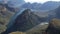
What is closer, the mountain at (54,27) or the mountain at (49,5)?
the mountain at (54,27)

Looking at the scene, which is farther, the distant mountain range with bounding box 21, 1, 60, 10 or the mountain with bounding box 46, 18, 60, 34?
the distant mountain range with bounding box 21, 1, 60, 10

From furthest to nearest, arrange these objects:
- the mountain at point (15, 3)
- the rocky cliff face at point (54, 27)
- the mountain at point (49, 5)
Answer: the mountain at point (15, 3) → the mountain at point (49, 5) → the rocky cliff face at point (54, 27)

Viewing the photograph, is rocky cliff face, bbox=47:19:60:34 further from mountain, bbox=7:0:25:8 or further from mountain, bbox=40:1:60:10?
mountain, bbox=7:0:25:8

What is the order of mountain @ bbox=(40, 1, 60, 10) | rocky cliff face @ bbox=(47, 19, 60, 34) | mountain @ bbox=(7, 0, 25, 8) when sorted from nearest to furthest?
1. rocky cliff face @ bbox=(47, 19, 60, 34)
2. mountain @ bbox=(40, 1, 60, 10)
3. mountain @ bbox=(7, 0, 25, 8)

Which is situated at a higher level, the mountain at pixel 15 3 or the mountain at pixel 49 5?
the mountain at pixel 15 3

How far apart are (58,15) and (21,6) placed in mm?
1290

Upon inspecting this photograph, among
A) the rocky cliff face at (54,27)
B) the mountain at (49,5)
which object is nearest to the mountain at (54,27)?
the rocky cliff face at (54,27)

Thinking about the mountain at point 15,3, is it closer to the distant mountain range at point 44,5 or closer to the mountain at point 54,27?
the distant mountain range at point 44,5

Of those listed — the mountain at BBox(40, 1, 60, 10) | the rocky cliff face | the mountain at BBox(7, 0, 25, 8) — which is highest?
the mountain at BBox(7, 0, 25, 8)

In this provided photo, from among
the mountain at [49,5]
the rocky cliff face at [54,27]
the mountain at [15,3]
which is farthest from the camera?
the mountain at [15,3]

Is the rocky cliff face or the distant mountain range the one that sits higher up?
the distant mountain range

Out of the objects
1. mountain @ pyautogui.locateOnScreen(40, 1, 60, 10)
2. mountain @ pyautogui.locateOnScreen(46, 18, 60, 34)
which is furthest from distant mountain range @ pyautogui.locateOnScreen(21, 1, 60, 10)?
mountain @ pyautogui.locateOnScreen(46, 18, 60, 34)

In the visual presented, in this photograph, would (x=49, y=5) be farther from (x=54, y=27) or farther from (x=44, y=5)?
(x=54, y=27)

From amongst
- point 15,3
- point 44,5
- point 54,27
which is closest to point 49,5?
point 44,5
